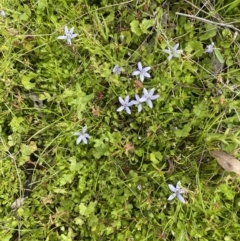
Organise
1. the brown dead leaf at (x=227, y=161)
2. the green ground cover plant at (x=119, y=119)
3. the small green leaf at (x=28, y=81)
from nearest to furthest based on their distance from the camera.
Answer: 1. the brown dead leaf at (x=227, y=161)
2. the green ground cover plant at (x=119, y=119)
3. the small green leaf at (x=28, y=81)

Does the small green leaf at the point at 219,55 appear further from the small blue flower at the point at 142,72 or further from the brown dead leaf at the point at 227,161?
the brown dead leaf at the point at 227,161

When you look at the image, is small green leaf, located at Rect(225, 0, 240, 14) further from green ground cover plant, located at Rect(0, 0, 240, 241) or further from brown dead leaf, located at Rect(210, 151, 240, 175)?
brown dead leaf, located at Rect(210, 151, 240, 175)

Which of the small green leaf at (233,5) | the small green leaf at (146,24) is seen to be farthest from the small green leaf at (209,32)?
the small green leaf at (146,24)

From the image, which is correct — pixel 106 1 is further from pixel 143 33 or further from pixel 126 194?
pixel 126 194

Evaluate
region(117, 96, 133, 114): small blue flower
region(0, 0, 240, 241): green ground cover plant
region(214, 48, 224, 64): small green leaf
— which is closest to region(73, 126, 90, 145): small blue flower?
region(0, 0, 240, 241): green ground cover plant

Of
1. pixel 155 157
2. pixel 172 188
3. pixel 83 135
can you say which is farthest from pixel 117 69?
pixel 172 188

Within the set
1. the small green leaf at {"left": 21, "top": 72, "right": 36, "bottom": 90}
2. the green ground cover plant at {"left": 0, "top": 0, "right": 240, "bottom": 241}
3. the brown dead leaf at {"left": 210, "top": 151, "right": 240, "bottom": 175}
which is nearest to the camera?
the brown dead leaf at {"left": 210, "top": 151, "right": 240, "bottom": 175}

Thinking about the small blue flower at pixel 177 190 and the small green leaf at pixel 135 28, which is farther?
the small green leaf at pixel 135 28
